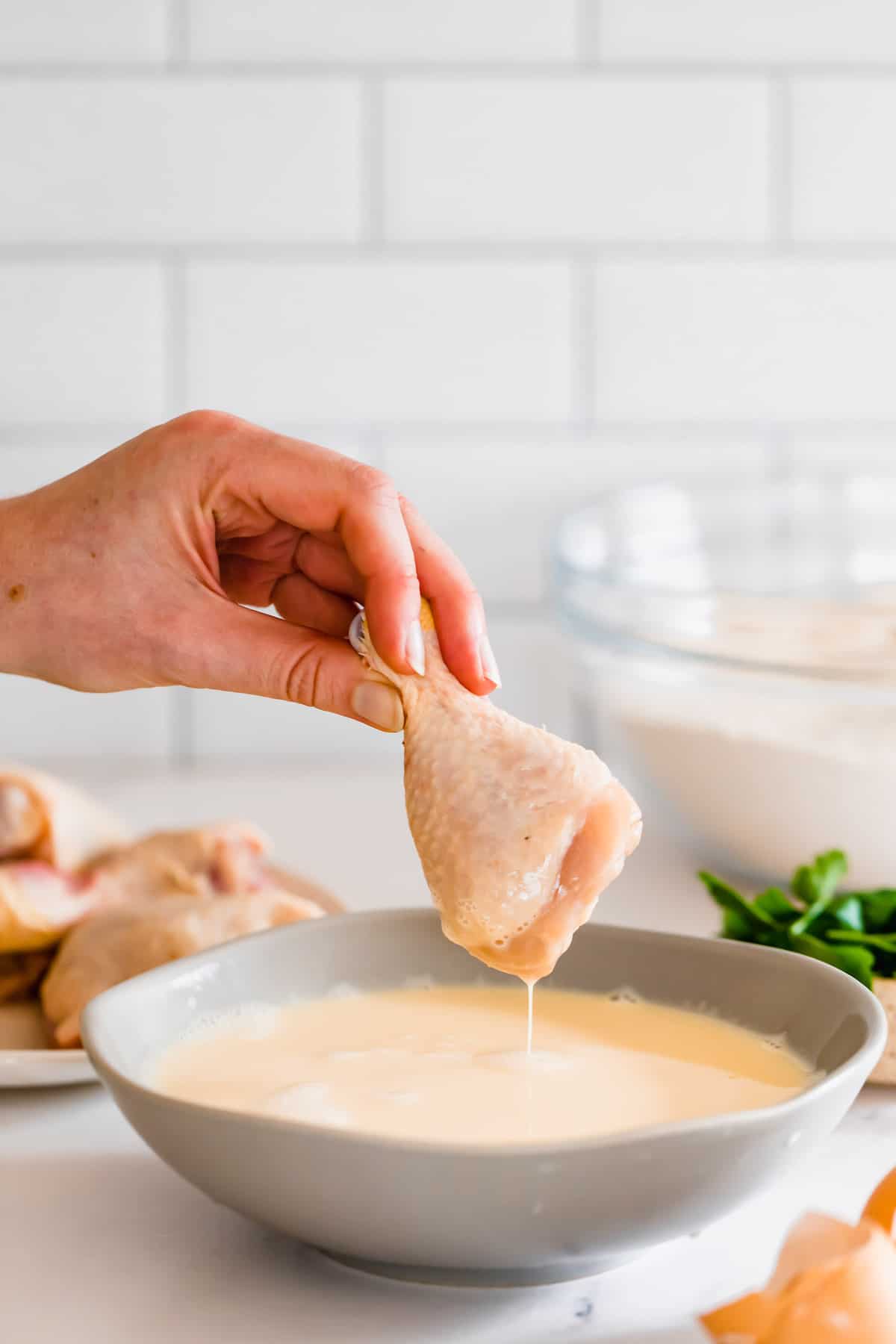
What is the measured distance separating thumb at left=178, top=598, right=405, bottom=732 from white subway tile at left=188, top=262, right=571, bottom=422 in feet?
2.51

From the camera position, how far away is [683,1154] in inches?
20.4

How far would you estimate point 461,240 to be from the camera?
151 centimetres

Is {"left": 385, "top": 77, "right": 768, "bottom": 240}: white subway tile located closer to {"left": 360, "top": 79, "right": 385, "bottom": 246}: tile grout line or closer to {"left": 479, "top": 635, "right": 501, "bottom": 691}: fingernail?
{"left": 360, "top": 79, "right": 385, "bottom": 246}: tile grout line

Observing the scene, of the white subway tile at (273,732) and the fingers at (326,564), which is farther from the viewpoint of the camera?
the white subway tile at (273,732)

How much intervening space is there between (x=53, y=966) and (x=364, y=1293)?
0.34 m

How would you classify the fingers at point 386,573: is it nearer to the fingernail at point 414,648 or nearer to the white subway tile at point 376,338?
the fingernail at point 414,648

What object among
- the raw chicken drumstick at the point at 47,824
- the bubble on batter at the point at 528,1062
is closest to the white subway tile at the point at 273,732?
A: the raw chicken drumstick at the point at 47,824

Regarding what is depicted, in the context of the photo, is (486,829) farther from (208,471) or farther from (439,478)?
(439,478)

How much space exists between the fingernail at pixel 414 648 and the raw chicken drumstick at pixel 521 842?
58mm

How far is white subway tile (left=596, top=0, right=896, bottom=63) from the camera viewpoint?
1481 millimetres

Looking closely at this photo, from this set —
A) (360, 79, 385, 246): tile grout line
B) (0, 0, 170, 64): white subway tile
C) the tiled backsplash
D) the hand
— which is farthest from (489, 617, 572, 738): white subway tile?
the hand

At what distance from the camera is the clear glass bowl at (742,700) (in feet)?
3.25

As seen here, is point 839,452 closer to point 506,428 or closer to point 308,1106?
point 506,428

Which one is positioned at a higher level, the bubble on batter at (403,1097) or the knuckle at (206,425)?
the knuckle at (206,425)
